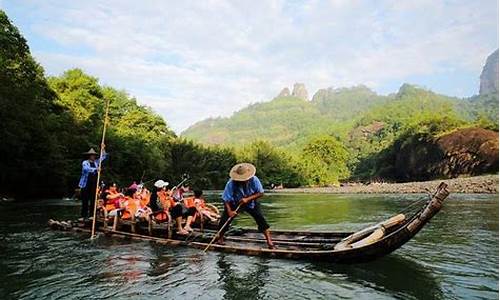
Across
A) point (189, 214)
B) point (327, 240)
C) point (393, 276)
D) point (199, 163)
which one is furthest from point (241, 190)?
point (199, 163)

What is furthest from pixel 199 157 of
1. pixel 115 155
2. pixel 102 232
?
pixel 102 232

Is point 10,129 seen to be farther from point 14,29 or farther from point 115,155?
point 115,155

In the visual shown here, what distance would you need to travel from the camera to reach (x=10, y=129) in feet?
87.5

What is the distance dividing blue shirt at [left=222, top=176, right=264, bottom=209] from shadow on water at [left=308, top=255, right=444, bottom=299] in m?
2.06

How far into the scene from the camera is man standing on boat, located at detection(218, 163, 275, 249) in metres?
9.95

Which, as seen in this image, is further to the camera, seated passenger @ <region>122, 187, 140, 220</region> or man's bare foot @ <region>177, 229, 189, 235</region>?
seated passenger @ <region>122, 187, 140, 220</region>

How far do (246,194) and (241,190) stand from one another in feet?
0.47

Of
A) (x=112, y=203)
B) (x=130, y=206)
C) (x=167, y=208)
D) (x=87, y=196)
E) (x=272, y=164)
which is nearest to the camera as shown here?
(x=167, y=208)

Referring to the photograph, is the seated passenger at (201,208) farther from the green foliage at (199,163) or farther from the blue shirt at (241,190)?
the green foliage at (199,163)

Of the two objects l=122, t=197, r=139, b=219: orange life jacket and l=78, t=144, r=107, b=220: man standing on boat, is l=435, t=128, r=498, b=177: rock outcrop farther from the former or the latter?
l=78, t=144, r=107, b=220: man standing on boat

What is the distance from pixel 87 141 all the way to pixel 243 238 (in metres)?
33.6

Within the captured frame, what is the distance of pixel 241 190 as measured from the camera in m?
10.2

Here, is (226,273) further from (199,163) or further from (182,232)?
(199,163)

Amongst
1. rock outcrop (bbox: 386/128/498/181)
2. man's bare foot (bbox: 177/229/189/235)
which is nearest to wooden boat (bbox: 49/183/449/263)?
man's bare foot (bbox: 177/229/189/235)
